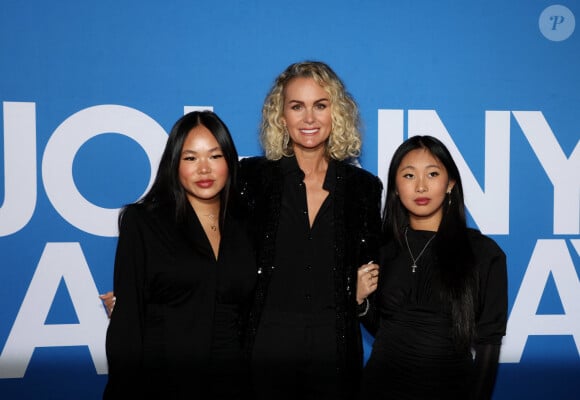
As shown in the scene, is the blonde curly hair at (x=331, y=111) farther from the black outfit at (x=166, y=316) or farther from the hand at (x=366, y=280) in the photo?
the black outfit at (x=166, y=316)

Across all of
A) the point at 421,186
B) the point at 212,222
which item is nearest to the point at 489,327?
the point at 421,186

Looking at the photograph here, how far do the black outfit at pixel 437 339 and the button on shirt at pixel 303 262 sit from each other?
0.93 feet

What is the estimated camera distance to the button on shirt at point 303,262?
2.10 m

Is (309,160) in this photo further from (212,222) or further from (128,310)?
(128,310)

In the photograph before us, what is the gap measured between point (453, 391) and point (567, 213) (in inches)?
61.4

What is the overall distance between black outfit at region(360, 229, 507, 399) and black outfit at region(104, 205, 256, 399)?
0.60 meters

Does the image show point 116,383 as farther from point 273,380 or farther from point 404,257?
point 404,257

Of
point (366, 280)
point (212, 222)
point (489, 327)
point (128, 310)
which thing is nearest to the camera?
point (128, 310)

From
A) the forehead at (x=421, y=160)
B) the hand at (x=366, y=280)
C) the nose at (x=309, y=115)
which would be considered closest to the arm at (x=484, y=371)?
the hand at (x=366, y=280)

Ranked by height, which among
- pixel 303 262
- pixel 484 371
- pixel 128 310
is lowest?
pixel 484 371

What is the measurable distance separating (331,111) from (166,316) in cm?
105

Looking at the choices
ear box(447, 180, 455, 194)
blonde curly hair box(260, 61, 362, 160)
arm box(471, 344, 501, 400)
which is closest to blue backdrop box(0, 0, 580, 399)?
blonde curly hair box(260, 61, 362, 160)

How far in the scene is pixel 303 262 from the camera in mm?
2127

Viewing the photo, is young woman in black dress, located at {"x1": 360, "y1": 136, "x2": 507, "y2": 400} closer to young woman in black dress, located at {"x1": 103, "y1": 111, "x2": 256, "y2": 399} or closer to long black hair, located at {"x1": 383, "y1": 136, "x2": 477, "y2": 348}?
long black hair, located at {"x1": 383, "y1": 136, "x2": 477, "y2": 348}
